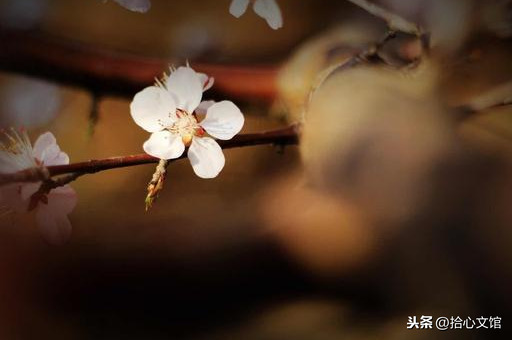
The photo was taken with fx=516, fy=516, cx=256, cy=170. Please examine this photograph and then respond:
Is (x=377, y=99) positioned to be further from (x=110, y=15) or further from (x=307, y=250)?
Answer: (x=110, y=15)

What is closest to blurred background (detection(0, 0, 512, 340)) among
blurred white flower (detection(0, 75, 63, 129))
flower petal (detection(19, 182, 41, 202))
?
blurred white flower (detection(0, 75, 63, 129))

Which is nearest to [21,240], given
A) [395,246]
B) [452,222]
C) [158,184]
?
[158,184]

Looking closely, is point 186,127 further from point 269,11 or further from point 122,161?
point 269,11

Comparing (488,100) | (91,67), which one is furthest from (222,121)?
(488,100)

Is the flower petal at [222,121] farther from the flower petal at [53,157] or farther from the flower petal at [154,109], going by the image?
the flower petal at [53,157]

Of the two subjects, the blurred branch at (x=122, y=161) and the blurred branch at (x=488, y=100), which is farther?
the blurred branch at (x=488, y=100)

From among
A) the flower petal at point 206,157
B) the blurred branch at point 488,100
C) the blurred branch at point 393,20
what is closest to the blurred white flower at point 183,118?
the flower petal at point 206,157
